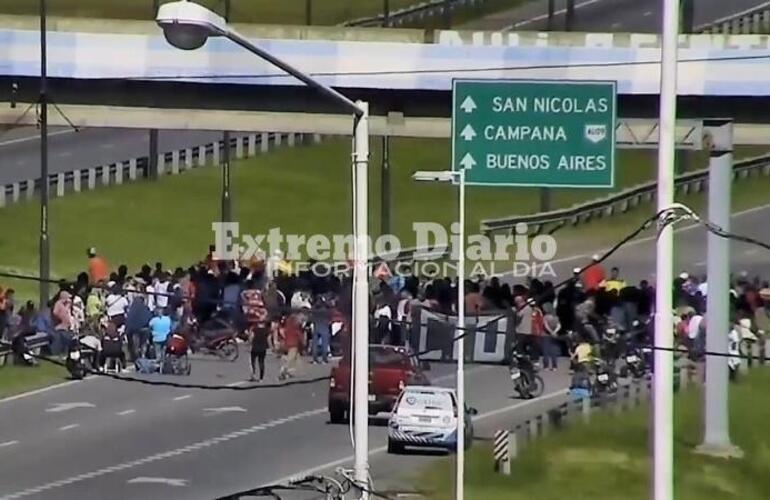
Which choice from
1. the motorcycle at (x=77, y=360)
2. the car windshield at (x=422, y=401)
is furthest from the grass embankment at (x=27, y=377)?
the car windshield at (x=422, y=401)

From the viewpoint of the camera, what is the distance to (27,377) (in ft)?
108

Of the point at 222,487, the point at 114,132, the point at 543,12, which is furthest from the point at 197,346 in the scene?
the point at 543,12

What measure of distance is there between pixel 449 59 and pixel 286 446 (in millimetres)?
11180

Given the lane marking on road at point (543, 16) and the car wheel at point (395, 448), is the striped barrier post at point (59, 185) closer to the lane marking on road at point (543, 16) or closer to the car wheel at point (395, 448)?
the lane marking on road at point (543, 16)

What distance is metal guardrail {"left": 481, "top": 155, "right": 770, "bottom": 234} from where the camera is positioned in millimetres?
50750

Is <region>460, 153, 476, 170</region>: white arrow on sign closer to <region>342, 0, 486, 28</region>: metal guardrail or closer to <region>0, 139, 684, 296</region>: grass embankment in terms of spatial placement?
<region>0, 139, 684, 296</region>: grass embankment

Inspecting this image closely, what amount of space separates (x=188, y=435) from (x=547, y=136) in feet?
33.7

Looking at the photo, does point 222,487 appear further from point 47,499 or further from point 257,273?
point 257,273

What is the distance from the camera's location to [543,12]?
7456 cm

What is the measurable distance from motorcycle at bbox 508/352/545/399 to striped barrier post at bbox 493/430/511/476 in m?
4.34

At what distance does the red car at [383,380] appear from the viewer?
96.9ft

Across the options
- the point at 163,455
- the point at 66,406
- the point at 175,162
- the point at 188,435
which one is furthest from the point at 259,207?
the point at 163,455

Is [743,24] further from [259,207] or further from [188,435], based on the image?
[188,435]

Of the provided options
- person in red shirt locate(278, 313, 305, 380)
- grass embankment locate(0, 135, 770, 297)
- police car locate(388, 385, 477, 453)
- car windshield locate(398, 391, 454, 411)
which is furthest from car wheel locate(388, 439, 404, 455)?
grass embankment locate(0, 135, 770, 297)
